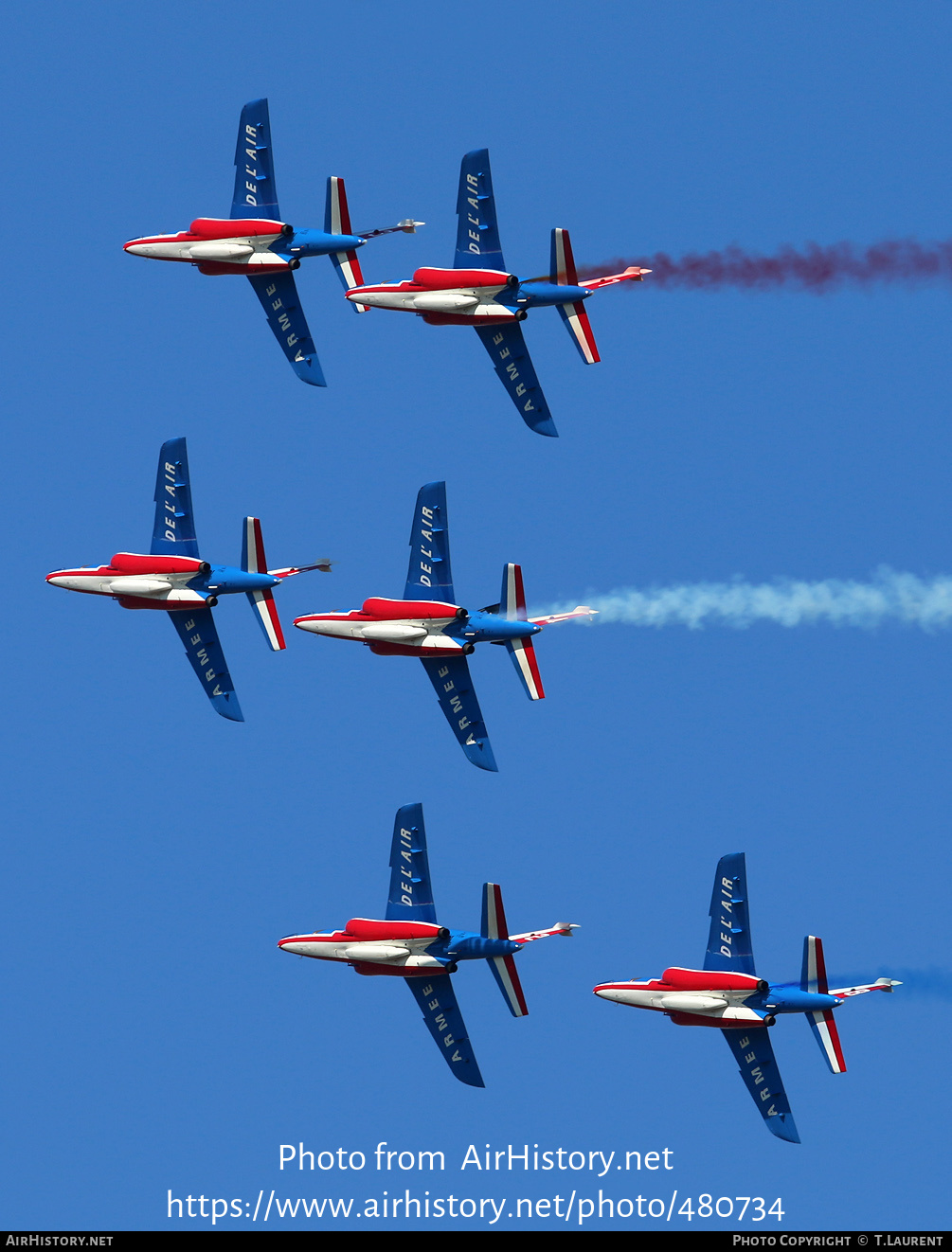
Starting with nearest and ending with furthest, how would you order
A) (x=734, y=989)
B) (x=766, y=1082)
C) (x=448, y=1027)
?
(x=734, y=989)
(x=766, y=1082)
(x=448, y=1027)

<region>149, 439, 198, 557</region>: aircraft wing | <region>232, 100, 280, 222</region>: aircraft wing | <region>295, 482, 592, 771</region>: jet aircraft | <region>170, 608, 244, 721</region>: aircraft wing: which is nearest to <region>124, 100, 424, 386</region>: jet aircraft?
<region>232, 100, 280, 222</region>: aircraft wing

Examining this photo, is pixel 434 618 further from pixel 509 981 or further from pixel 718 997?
pixel 718 997

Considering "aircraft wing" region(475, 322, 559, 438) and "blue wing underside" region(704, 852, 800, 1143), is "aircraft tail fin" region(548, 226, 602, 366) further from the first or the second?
"blue wing underside" region(704, 852, 800, 1143)

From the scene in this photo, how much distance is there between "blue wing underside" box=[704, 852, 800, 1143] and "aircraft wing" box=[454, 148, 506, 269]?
19.0 metres

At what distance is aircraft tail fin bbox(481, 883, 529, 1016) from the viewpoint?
90750 millimetres

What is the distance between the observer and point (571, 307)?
93188 millimetres

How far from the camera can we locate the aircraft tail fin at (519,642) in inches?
3622

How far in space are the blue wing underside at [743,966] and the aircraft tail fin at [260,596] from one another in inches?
576

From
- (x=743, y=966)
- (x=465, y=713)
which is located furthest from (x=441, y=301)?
(x=743, y=966)

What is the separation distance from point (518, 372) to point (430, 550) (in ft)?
22.0

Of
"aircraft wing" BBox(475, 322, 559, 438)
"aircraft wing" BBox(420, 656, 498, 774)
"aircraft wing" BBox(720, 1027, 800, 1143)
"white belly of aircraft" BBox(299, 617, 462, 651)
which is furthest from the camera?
"aircraft wing" BBox(475, 322, 559, 438)
